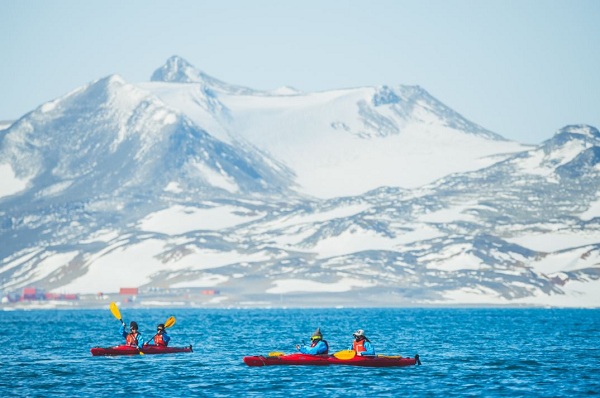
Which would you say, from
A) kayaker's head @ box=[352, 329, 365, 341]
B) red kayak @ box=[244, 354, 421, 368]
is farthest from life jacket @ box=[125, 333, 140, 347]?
kayaker's head @ box=[352, 329, 365, 341]

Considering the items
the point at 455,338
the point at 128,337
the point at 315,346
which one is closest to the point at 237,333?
the point at 455,338

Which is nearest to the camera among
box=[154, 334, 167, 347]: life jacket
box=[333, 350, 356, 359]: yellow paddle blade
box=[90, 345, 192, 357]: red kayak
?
box=[333, 350, 356, 359]: yellow paddle blade

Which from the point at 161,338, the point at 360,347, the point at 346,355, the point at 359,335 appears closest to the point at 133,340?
the point at 161,338

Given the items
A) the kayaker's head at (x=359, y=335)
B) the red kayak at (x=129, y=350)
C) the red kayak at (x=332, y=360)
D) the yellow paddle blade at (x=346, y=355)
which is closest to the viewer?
the kayaker's head at (x=359, y=335)

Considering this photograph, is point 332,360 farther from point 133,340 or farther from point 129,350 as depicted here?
point 129,350

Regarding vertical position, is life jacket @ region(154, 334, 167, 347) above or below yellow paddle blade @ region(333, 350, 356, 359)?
above

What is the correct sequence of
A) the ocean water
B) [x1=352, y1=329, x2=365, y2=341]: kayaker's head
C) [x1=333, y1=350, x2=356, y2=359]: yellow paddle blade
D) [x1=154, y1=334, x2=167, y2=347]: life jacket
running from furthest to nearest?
[x1=154, y1=334, x2=167, y2=347]: life jacket
[x1=333, y1=350, x2=356, y2=359]: yellow paddle blade
[x1=352, y1=329, x2=365, y2=341]: kayaker's head
the ocean water

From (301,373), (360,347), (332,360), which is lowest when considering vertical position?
(301,373)

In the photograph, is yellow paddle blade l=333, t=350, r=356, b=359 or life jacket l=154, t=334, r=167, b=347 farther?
life jacket l=154, t=334, r=167, b=347

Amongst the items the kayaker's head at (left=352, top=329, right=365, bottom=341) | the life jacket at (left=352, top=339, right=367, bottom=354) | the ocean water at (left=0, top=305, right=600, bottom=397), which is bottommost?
the ocean water at (left=0, top=305, right=600, bottom=397)

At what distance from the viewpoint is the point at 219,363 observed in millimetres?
119562

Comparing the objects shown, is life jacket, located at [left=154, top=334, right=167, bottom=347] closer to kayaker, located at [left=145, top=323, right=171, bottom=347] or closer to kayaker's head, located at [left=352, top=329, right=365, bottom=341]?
kayaker, located at [left=145, top=323, right=171, bottom=347]

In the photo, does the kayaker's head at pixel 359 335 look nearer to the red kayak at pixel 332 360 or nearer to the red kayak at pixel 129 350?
the red kayak at pixel 332 360

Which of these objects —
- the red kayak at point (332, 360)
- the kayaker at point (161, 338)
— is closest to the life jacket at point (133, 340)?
the kayaker at point (161, 338)
